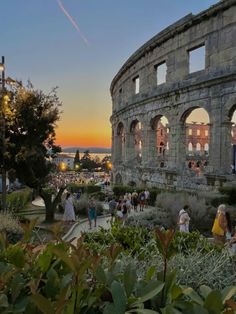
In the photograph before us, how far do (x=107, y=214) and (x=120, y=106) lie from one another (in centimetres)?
1625

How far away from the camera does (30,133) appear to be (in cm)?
1842

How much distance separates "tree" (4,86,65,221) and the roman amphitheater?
29.3 feet

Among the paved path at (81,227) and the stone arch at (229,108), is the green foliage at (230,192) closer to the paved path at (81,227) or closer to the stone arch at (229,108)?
the stone arch at (229,108)

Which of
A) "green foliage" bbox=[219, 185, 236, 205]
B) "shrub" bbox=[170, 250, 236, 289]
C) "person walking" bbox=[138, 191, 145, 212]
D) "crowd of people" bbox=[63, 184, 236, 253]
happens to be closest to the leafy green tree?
"person walking" bbox=[138, 191, 145, 212]

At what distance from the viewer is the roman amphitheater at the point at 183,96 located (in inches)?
837

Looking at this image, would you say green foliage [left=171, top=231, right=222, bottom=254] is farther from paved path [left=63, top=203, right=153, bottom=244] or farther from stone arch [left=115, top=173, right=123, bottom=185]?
stone arch [left=115, top=173, right=123, bottom=185]

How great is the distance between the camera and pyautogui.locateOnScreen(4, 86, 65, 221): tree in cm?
1797

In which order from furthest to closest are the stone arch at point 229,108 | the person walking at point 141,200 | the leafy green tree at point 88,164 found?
the leafy green tree at point 88,164 → the person walking at point 141,200 → the stone arch at point 229,108

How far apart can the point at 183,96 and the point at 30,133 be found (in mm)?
10405

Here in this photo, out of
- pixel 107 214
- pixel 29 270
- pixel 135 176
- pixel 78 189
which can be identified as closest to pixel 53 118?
pixel 107 214

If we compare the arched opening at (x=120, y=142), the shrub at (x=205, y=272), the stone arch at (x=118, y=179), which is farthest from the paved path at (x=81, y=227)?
the arched opening at (x=120, y=142)

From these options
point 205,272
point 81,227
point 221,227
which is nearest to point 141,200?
point 81,227

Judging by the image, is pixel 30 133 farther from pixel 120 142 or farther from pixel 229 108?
pixel 120 142

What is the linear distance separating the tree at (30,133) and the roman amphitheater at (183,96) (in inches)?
351
